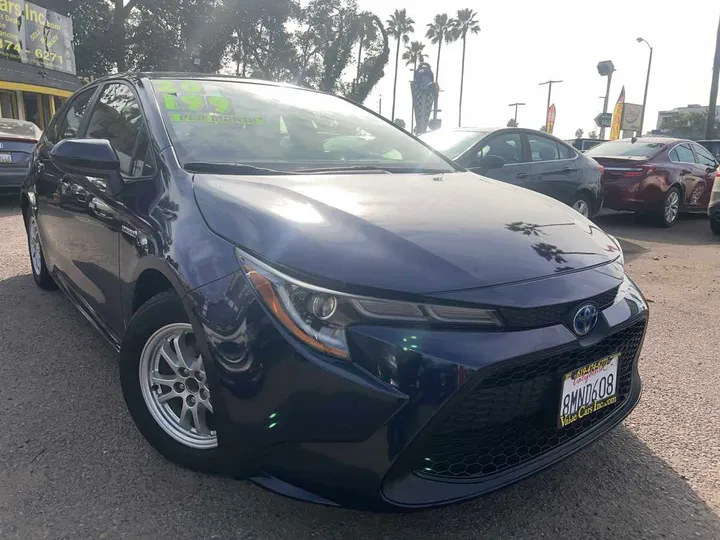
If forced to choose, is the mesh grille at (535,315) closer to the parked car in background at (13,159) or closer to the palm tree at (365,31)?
the parked car in background at (13,159)

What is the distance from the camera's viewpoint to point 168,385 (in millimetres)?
2115

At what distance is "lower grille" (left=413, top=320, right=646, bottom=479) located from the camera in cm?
159

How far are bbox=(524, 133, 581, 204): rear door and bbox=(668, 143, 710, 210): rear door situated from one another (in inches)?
102

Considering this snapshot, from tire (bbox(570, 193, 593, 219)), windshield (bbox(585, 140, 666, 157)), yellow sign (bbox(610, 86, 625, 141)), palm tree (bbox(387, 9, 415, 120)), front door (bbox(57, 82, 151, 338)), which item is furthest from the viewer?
palm tree (bbox(387, 9, 415, 120))

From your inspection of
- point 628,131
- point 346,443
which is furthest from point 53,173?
point 628,131

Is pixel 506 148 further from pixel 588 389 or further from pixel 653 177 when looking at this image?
pixel 588 389

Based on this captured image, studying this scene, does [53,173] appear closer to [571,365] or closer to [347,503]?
[347,503]

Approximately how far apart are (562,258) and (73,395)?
229cm

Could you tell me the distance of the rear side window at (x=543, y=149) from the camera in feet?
23.6

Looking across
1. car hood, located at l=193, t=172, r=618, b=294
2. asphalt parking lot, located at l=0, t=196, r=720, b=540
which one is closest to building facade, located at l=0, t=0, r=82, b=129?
asphalt parking lot, located at l=0, t=196, r=720, b=540

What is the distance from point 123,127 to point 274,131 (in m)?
0.72

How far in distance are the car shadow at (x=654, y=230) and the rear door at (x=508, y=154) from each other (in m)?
2.08

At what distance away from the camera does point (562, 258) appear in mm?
1937

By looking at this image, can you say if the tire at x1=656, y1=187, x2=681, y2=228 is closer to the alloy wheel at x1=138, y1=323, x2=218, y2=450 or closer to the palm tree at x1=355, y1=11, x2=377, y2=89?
the alloy wheel at x1=138, y1=323, x2=218, y2=450
